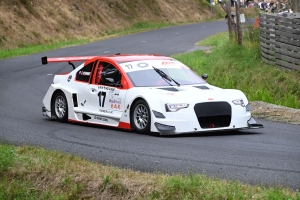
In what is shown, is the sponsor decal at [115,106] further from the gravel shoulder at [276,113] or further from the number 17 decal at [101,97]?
the gravel shoulder at [276,113]

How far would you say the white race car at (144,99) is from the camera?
1228cm

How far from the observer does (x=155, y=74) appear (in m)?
13.5

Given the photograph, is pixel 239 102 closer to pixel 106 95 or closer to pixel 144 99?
pixel 144 99

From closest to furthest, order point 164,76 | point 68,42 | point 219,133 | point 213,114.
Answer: point 213,114 < point 219,133 < point 164,76 < point 68,42

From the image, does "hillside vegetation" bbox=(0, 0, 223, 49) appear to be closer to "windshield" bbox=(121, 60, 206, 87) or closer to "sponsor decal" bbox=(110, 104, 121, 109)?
"windshield" bbox=(121, 60, 206, 87)

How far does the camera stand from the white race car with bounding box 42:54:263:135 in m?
12.3

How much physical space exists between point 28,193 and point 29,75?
54.8ft

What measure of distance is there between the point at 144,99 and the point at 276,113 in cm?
333

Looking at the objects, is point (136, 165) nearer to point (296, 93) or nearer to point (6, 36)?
point (296, 93)

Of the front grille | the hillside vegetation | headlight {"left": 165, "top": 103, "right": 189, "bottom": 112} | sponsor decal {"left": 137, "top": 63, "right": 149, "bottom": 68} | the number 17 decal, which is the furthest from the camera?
the hillside vegetation

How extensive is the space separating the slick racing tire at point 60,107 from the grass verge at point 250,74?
5.15 m

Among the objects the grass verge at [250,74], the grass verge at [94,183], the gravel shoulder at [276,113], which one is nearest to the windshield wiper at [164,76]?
the gravel shoulder at [276,113]

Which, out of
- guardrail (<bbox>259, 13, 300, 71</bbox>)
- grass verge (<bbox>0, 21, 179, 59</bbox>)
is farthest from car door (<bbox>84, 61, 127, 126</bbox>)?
grass verge (<bbox>0, 21, 179, 59</bbox>)

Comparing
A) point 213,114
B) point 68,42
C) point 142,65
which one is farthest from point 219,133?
point 68,42
